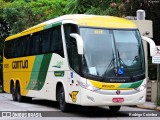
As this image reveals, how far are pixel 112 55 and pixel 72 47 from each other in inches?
61.2

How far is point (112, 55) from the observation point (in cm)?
1427

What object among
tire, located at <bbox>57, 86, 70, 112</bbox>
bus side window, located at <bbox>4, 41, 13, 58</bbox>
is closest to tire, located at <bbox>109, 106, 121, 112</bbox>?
tire, located at <bbox>57, 86, 70, 112</bbox>

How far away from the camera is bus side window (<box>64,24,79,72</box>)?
1457 cm

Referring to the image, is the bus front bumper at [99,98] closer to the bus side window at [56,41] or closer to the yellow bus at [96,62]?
the yellow bus at [96,62]

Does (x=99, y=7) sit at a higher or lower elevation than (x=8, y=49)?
higher

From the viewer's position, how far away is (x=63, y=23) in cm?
1589

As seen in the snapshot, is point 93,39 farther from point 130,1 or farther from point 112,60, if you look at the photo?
point 130,1

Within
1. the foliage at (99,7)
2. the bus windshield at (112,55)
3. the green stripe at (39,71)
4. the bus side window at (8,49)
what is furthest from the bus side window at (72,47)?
the foliage at (99,7)

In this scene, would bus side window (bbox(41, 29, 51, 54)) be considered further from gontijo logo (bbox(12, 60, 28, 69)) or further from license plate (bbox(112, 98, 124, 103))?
license plate (bbox(112, 98, 124, 103))

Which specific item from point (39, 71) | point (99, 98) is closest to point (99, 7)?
point (39, 71)

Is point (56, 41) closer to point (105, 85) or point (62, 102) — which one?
point (62, 102)

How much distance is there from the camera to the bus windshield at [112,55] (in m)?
14.0

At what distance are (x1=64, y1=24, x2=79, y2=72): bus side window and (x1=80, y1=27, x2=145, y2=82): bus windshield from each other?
45 cm

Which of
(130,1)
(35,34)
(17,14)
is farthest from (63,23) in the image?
(17,14)
